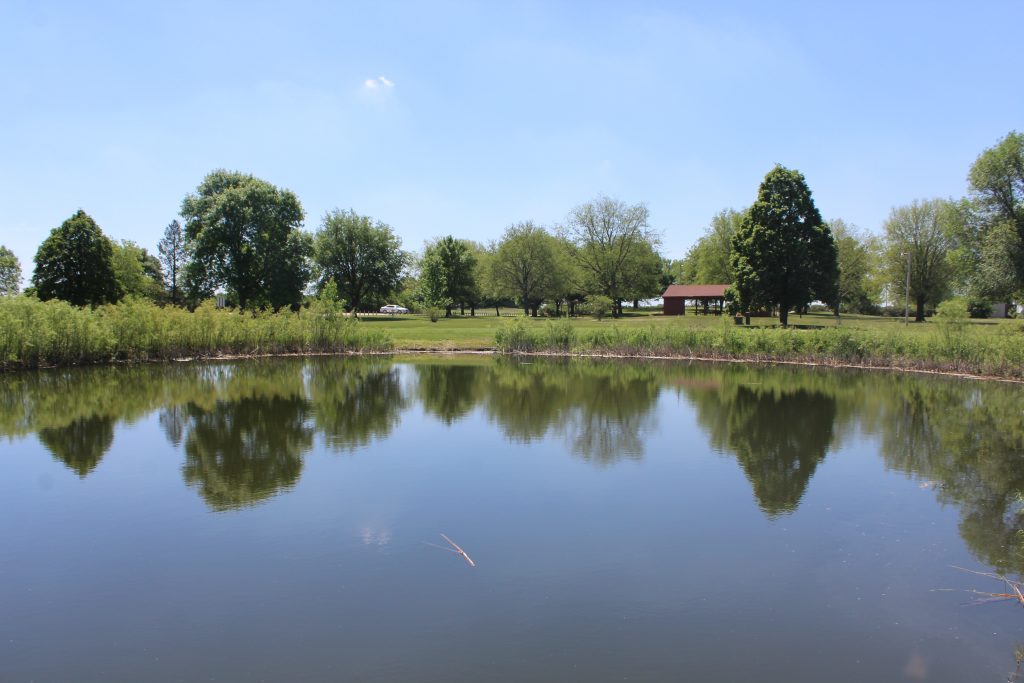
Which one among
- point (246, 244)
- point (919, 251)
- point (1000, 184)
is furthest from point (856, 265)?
point (246, 244)

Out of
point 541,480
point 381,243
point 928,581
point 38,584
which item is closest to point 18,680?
point 38,584

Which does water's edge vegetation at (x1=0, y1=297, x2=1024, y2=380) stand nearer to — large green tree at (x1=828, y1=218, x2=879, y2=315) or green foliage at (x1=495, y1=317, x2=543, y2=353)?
green foliage at (x1=495, y1=317, x2=543, y2=353)

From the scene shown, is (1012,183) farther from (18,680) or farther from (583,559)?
(18,680)

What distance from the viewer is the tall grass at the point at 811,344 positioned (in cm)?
2673

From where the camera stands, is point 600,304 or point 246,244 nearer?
point 246,244

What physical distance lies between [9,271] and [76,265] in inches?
1634

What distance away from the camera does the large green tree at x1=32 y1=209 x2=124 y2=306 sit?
142 feet

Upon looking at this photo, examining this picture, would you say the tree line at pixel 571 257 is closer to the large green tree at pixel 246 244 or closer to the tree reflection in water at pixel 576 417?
the large green tree at pixel 246 244

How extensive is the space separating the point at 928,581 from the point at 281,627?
7063 millimetres

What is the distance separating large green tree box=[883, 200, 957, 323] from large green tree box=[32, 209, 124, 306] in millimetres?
61434

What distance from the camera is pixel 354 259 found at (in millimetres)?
62719

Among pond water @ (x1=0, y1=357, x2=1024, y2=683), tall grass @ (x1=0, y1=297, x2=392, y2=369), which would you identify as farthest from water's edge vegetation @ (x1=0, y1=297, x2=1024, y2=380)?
pond water @ (x1=0, y1=357, x2=1024, y2=683)

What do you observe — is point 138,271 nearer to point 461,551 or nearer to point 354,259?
point 354,259

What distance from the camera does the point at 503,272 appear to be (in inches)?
2699
